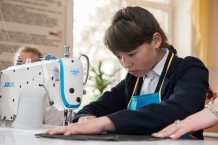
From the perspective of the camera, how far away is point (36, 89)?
1.78 m

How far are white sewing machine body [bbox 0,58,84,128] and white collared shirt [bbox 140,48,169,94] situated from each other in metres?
0.38

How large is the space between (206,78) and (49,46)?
248 centimetres

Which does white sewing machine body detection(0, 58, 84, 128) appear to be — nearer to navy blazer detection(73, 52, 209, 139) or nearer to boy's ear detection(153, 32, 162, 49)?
navy blazer detection(73, 52, 209, 139)

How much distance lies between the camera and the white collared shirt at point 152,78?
1837 mm

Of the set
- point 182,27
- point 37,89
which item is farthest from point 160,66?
point 182,27

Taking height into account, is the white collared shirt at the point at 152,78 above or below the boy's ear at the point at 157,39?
below

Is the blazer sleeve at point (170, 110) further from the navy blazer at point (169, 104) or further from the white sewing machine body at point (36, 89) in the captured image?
the white sewing machine body at point (36, 89)

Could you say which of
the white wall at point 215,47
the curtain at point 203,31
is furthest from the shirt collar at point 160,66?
the white wall at point 215,47

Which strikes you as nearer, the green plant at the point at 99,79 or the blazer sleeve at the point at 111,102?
the blazer sleeve at the point at 111,102

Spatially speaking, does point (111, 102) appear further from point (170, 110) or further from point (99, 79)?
point (99, 79)

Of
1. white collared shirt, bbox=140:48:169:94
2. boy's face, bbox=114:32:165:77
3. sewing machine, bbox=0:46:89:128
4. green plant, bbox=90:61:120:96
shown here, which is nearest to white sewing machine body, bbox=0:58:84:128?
sewing machine, bbox=0:46:89:128

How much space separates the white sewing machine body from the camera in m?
1.63

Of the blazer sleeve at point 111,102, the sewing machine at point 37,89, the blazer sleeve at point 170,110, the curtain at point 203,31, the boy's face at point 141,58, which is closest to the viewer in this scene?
the blazer sleeve at point 170,110

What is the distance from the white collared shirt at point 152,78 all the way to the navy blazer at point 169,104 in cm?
4
